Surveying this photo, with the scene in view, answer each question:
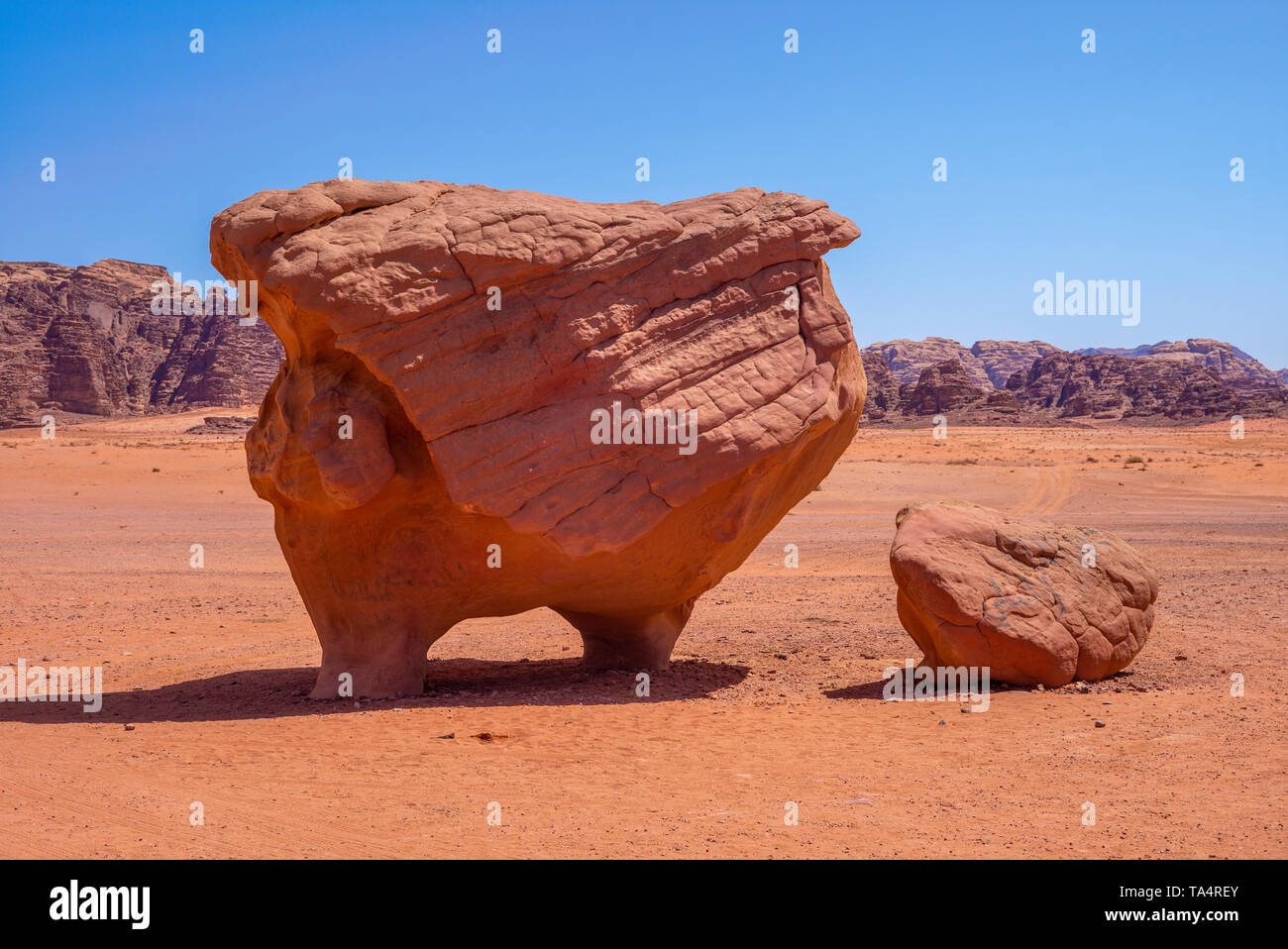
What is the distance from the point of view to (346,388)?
32.7 feet

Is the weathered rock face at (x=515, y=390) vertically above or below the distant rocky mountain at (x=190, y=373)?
below

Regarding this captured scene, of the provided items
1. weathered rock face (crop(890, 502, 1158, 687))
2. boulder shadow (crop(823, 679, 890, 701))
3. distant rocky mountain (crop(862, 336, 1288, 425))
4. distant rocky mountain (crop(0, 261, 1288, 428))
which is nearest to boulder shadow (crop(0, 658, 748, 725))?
boulder shadow (crop(823, 679, 890, 701))

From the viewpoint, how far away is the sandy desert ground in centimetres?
637

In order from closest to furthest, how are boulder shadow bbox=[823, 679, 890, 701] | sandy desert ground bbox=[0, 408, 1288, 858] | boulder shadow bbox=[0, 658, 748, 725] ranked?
sandy desert ground bbox=[0, 408, 1288, 858]
boulder shadow bbox=[0, 658, 748, 725]
boulder shadow bbox=[823, 679, 890, 701]

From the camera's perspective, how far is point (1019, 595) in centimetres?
1020

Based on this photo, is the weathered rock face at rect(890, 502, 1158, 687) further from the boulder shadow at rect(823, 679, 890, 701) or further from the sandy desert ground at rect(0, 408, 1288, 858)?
the boulder shadow at rect(823, 679, 890, 701)

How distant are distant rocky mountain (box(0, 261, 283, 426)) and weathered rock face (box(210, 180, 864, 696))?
98.2 meters

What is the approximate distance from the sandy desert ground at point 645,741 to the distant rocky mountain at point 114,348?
94.0 meters

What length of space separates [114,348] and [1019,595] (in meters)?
125

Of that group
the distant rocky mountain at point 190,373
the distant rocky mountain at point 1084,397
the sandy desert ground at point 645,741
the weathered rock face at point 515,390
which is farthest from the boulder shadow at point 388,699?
the distant rocky mountain at point 1084,397

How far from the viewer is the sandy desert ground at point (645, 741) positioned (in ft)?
20.9

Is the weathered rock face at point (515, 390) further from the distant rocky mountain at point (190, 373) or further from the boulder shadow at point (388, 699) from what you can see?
the distant rocky mountain at point (190, 373)

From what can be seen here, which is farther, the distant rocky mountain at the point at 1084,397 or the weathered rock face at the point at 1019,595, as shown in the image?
the distant rocky mountain at the point at 1084,397

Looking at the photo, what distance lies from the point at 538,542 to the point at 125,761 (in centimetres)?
372
